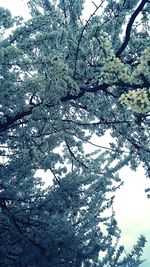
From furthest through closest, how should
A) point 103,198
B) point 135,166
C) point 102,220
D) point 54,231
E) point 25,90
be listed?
point 102,220 < point 103,198 < point 135,166 < point 54,231 < point 25,90

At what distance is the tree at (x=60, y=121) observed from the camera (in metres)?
5.54

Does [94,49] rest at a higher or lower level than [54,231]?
higher

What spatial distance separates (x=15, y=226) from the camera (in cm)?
652

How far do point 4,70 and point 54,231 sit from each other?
3.19m

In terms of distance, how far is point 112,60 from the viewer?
414cm

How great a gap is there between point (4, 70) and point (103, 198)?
12.5 feet

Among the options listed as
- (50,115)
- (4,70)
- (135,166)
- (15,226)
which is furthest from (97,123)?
(15,226)

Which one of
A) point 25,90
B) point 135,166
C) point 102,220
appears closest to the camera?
point 25,90

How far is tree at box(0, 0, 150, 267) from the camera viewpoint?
554 centimetres

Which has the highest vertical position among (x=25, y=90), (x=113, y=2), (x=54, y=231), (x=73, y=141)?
(x=113, y=2)

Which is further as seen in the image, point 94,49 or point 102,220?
point 102,220

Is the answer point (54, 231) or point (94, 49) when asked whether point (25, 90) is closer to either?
point (94, 49)

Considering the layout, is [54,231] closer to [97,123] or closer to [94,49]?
[97,123]

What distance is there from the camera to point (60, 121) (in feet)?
21.4
